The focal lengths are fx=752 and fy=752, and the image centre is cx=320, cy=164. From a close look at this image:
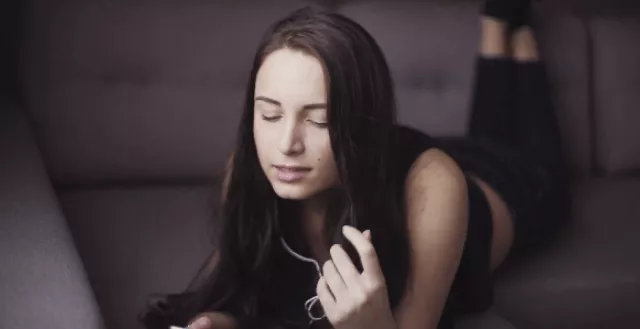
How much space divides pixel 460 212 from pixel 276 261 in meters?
0.26

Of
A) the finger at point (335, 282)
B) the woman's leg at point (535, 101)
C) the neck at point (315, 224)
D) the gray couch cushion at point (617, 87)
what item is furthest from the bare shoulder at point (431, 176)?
the gray couch cushion at point (617, 87)

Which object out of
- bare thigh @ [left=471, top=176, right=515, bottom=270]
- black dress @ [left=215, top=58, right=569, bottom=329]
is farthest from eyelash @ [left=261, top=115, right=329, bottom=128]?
bare thigh @ [left=471, top=176, right=515, bottom=270]

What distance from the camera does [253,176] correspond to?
968mm

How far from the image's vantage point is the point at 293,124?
85 cm

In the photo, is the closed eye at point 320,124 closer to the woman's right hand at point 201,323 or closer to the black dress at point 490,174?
the black dress at point 490,174

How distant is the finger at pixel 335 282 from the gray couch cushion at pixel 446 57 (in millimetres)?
756

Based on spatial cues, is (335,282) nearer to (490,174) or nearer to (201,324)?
(201,324)

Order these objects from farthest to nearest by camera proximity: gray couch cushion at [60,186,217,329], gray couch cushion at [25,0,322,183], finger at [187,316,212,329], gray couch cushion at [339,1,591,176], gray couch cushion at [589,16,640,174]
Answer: gray couch cushion at [589,16,640,174], gray couch cushion at [339,1,591,176], gray couch cushion at [25,0,322,183], gray couch cushion at [60,186,217,329], finger at [187,316,212,329]

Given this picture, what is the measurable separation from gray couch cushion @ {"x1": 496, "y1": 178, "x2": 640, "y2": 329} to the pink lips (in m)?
0.50

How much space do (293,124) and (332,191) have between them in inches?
5.7

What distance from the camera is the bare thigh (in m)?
1.25

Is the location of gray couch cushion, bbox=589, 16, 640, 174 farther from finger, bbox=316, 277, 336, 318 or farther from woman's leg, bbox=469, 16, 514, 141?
finger, bbox=316, 277, 336, 318

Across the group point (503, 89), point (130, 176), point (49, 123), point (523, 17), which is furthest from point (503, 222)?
point (49, 123)

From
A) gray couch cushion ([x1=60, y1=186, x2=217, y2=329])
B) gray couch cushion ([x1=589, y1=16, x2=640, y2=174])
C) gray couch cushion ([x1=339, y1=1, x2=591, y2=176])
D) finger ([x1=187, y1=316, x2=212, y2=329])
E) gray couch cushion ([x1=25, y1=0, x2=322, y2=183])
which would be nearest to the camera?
finger ([x1=187, y1=316, x2=212, y2=329])
